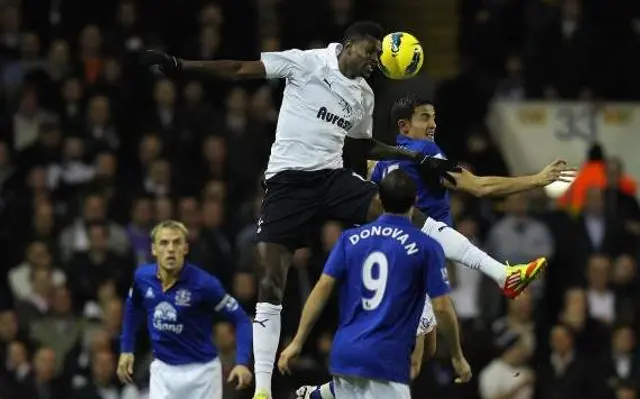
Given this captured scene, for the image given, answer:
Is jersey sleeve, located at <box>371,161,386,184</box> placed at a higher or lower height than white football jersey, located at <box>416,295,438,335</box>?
higher

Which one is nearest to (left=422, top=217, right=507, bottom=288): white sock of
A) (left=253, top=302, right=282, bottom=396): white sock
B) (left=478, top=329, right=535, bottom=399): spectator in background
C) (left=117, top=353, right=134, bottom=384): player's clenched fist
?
(left=253, top=302, right=282, bottom=396): white sock

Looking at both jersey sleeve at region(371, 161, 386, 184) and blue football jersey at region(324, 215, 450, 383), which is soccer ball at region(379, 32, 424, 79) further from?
blue football jersey at region(324, 215, 450, 383)

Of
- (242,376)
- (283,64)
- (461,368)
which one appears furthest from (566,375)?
(283,64)

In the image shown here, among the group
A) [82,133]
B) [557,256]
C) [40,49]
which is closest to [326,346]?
[557,256]

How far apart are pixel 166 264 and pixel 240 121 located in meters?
5.62

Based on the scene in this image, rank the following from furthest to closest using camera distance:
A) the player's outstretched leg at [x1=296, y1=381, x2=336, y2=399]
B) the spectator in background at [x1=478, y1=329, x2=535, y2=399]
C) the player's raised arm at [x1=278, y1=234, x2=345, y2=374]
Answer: the spectator in background at [x1=478, y1=329, x2=535, y2=399], the player's outstretched leg at [x1=296, y1=381, x2=336, y2=399], the player's raised arm at [x1=278, y1=234, x2=345, y2=374]

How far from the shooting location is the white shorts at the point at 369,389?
11969 millimetres

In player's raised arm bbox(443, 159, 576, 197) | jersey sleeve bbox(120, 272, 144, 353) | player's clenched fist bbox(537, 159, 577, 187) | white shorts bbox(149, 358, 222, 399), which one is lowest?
white shorts bbox(149, 358, 222, 399)

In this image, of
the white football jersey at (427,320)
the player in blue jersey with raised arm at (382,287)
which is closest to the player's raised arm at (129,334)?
the white football jersey at (427,320)

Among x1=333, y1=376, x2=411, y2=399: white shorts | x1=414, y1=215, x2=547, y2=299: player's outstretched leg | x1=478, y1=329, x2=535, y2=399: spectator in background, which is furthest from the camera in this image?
x1=478, y1=329, x2=535, y2=399: spectator in background

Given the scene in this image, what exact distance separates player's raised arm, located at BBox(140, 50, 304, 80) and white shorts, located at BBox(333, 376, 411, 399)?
213 centimetres

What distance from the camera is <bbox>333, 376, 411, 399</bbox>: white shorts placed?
1197 cm

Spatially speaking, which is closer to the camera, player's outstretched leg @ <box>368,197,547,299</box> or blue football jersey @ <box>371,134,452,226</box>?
player's outstretched leg @ <box>368,197,547,299</box>

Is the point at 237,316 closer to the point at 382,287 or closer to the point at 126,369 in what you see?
the point at 126,369
